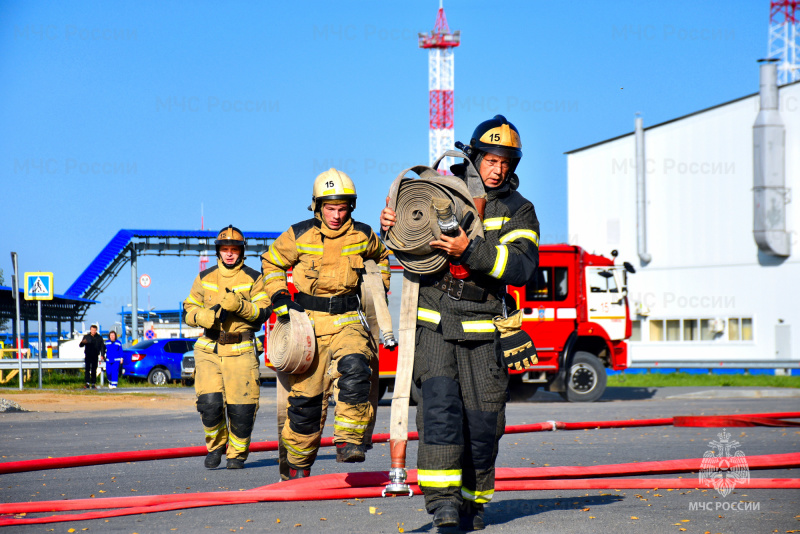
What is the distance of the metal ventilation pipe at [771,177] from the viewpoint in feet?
114

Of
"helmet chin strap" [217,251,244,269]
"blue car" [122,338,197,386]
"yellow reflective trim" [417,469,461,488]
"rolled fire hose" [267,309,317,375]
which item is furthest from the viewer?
"blue car" [122,338,197,386]

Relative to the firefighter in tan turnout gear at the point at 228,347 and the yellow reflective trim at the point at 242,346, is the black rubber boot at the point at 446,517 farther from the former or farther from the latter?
the yellow reflective trim at the point at 242,346

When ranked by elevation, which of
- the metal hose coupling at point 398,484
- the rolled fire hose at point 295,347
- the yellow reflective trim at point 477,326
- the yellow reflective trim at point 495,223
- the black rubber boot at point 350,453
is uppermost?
the yellow reflective trim at point 495,223

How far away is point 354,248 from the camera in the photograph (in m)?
6.82

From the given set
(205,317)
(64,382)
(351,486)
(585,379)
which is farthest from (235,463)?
(64,382)

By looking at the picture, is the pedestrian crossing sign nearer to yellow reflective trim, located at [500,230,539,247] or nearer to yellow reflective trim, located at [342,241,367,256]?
yellow reflective trim, located at [342,241,367,256]

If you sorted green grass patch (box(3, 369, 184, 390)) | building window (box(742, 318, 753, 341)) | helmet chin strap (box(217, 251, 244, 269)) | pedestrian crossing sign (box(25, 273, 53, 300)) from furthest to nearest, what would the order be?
building window (box(742, 318, 753, 341)), green grass patch (box(3, 369, 184, 390)), pedestrian crossing sign (box(25, 273, 53, 300)), helmet chin strap (box(217, 251, 244, 269))

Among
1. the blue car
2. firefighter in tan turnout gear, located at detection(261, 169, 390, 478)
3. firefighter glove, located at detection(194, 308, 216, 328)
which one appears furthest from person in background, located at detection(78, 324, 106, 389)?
firefighter in tan turnout gear, located at detection(261, 169, 390, 478)

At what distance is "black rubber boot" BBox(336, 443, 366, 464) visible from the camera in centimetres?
621

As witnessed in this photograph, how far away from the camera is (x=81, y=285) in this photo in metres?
46.4

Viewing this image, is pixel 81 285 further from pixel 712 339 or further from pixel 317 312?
pixel 317 312

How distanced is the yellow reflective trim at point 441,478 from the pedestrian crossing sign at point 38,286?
2034cm

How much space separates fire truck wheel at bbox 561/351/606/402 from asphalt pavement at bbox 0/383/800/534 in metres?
3.39

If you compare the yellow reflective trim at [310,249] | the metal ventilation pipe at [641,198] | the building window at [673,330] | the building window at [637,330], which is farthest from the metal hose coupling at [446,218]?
the building window at [637,330]
